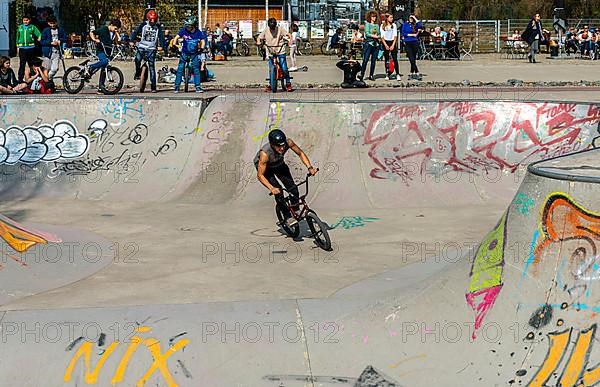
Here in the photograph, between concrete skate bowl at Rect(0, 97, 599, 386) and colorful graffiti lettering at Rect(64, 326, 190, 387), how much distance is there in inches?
1.5

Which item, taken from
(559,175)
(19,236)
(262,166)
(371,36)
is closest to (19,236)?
(19,236)

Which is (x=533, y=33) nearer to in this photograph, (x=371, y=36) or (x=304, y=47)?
(x=371, y=36)

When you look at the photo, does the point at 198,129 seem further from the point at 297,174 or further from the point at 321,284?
the point at 321,284

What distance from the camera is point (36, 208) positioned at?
1316 centimetres

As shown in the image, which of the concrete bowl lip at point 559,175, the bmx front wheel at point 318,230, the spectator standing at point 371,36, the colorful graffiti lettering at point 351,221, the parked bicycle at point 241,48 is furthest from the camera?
the parked bicycle at point 241,48

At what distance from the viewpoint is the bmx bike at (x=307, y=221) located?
33.6 ft

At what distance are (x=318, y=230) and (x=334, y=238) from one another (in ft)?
2.18

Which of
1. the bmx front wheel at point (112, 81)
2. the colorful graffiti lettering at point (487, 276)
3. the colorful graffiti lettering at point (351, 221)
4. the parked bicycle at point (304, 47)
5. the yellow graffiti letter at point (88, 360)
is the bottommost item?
the yellow graffiti letter at point (88, 360)

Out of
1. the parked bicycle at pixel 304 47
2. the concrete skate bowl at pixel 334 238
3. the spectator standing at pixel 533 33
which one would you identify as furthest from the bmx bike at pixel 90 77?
the parked bicycle at pixel 304 47

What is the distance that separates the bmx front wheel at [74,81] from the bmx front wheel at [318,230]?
35.0 feet

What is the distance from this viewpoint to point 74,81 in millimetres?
19641

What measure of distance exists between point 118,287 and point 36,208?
15.8 feet

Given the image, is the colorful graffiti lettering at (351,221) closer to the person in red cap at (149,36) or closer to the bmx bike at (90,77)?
the person in red cap at (149,36)

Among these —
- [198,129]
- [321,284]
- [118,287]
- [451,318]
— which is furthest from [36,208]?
[451,318]
